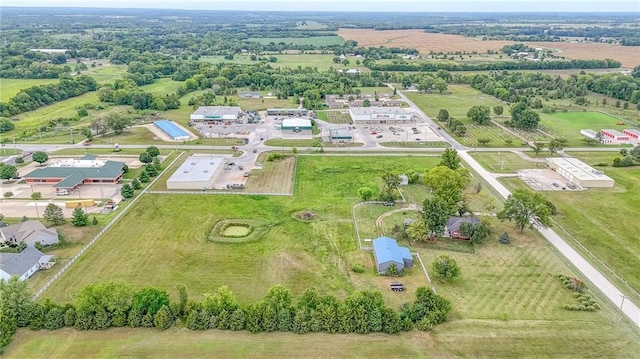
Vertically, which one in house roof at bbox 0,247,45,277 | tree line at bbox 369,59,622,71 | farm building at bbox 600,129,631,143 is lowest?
house roof at bbox 0,247,45,277

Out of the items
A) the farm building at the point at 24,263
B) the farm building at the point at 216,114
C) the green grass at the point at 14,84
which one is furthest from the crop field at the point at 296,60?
the farm building at the point at 24,263

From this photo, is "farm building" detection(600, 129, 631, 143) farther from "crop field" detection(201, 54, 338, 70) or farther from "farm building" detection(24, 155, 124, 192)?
"crop field" detection(201, 54, 338, 70)

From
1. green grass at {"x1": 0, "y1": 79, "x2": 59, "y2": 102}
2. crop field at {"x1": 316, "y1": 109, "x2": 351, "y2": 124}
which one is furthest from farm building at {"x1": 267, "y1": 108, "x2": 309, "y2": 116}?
green grass at {"x1": 0, "y1": 79, "x2": 59, "y2": 102}

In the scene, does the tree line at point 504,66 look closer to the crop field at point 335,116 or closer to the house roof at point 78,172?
the crop field at point 335,116

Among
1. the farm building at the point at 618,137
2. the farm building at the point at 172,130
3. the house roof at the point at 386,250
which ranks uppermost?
the farm building at the point at 618,137

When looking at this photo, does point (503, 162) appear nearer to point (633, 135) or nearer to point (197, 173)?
point (633, 135)
